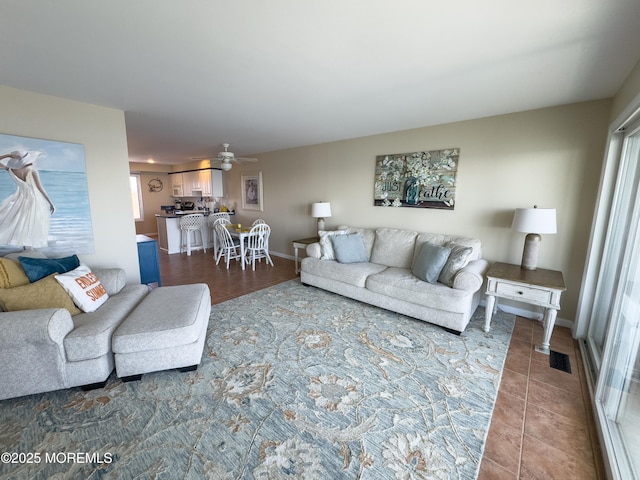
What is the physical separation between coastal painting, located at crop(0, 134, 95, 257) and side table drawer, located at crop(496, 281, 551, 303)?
4390 millimetres

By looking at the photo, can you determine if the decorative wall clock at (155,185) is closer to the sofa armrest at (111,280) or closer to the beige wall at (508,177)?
the beige wall at (508,177)

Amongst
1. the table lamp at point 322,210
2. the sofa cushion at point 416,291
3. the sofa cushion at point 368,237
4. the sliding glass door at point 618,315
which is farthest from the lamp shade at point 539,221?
the table lamp at point 322,210

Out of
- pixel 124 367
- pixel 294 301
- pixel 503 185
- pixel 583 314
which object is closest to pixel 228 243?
pixel 294 301

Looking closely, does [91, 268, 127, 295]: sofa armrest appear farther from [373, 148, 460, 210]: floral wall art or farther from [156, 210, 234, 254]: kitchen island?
[156, 210, 234, 254]: kitchen island

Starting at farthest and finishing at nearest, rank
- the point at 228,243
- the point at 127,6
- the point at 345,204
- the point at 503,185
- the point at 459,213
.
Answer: the point at 228,243 < the point at 345,204 < the point at 459,213 < the point at 503,185 < the point at 127,6

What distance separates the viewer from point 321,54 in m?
1.82

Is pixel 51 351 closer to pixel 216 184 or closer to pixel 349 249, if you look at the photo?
pixel 349 249

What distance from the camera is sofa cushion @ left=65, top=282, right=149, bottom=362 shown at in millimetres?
1747

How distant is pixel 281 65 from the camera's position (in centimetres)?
197

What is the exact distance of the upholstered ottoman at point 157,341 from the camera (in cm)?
186

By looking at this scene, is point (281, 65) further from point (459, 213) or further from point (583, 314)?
point (583, 314)

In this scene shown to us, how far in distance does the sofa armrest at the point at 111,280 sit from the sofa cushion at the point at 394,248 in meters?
3.06

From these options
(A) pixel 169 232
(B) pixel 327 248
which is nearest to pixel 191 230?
(A) pixel 169 232

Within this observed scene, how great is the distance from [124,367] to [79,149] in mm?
2341
